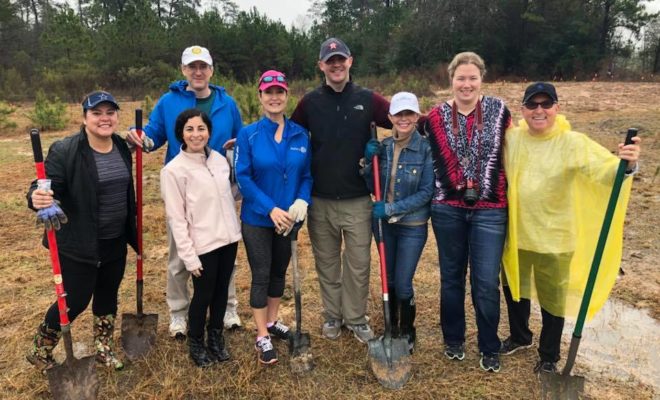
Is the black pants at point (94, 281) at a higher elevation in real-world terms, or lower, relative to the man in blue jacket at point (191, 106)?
lower

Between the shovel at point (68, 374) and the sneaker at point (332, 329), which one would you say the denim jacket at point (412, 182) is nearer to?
the sneaker at point (332, 329)

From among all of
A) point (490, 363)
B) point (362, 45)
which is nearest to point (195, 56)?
point (490, 363)

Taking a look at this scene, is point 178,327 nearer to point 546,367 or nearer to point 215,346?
point 215,346

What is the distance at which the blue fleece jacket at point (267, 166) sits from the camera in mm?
3287

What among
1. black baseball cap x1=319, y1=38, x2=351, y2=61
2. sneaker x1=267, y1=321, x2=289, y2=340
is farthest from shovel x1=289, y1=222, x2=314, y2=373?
black baseball cap x1=319, y1=38, x2=351, y2=61

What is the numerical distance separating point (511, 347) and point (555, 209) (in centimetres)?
131

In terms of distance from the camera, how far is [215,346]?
Answer: 3.68 m

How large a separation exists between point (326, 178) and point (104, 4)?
45.2 metres

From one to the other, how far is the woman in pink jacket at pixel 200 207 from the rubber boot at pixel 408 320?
1386mm

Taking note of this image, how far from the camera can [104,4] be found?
134 feet

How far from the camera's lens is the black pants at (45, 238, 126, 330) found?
315 centimetres

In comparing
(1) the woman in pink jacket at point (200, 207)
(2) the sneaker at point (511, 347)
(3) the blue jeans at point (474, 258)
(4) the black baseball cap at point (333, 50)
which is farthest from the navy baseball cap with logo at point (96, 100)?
(2) the sneaker at point (511, 347)

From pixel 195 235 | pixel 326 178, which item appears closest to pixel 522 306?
pixel 326 178

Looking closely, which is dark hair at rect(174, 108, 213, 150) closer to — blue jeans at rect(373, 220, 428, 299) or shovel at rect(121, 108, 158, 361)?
shovel at rect(121, 108, 158, 361)
